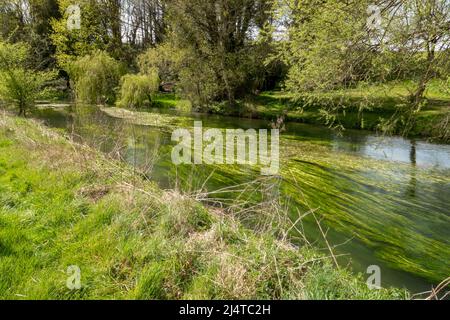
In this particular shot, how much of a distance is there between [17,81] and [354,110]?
1814 centimetres

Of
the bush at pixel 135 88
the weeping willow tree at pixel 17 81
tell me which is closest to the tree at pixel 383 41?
the weeping willow tree at pixel 17 81

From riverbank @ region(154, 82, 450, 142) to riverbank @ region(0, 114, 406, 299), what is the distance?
5873 millimetres

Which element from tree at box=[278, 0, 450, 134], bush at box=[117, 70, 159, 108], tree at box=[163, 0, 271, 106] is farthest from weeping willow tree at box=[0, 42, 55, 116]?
tree at box=[278, 0, 450, 134]

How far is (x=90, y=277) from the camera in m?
3.31

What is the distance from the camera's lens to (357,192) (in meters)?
7.99

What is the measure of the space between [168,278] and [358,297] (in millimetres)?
1816

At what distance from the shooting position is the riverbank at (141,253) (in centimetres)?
316

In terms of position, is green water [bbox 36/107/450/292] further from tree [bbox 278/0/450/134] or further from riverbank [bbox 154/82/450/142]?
tree [bbox 278/0/450/134]

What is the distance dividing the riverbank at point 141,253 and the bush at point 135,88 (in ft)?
67.7

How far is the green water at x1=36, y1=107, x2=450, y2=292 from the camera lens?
5098 millimetres

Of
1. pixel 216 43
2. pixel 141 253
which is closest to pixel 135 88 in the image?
pixel 216 43

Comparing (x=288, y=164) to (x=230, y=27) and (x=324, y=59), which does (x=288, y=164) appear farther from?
(x=230, y=27)

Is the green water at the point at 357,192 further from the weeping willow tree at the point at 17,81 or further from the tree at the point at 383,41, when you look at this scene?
the weeping willow tree at the point at 17,81
